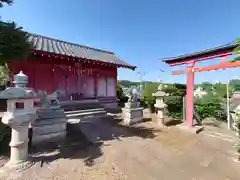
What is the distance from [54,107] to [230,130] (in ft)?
23.3

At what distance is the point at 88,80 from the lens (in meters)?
9.77

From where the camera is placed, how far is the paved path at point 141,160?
2951 millimetres

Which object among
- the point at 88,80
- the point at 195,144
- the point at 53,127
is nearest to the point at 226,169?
the point at 195,144

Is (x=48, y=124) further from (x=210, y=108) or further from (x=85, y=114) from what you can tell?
(x=210, y=108)

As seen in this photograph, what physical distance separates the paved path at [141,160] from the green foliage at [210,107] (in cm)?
263

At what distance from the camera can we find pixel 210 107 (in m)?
7.42

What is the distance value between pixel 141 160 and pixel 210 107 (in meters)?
5.68

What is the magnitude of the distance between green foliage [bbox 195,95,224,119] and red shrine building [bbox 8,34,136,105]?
5.01 metres

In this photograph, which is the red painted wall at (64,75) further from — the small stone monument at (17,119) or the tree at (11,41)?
the small stone monument at (17,119)

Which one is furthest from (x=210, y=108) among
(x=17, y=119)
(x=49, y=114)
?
(x=17, y=119)

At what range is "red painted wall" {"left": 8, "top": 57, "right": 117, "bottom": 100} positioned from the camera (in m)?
7.66

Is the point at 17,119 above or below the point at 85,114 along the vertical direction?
above

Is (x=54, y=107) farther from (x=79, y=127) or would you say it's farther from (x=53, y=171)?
(x=53, y=171)

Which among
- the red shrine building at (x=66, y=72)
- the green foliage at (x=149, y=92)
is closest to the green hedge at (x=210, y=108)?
the green foliage at (x=149, y=92)
